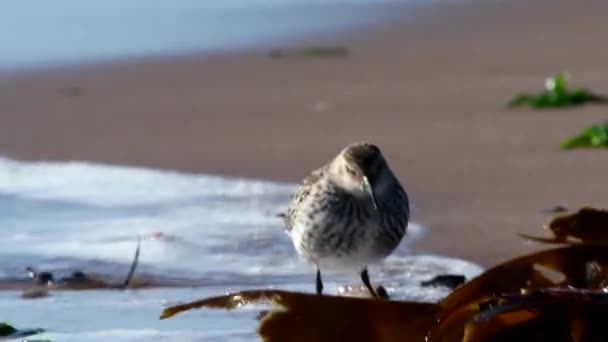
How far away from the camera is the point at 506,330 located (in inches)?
149

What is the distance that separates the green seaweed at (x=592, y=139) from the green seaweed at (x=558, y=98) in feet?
4.60

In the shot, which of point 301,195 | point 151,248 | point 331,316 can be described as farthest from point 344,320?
point 151,248

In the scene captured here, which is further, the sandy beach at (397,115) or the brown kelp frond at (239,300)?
the sandy beach at (397,115)

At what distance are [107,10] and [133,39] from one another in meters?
1.77

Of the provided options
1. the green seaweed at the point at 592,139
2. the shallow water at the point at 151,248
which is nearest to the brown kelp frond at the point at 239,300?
the shallow water at the point at 151,248

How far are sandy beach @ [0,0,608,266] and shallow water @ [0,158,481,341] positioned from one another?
39 cm

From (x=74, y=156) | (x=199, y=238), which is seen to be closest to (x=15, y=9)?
(x=74, y=156)

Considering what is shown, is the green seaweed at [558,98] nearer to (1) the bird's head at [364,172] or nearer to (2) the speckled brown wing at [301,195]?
(2) the speckled brown wing at [301,195]

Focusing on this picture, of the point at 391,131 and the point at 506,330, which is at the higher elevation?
the point at 506,330

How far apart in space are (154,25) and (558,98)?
7.78 meters

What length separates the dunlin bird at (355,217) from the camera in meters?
5.78

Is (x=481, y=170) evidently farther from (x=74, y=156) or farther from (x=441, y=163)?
(x=74, y=156)

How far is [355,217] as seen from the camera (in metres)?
5.82

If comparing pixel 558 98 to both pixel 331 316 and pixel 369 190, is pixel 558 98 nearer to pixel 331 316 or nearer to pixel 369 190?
pixel 369 190
